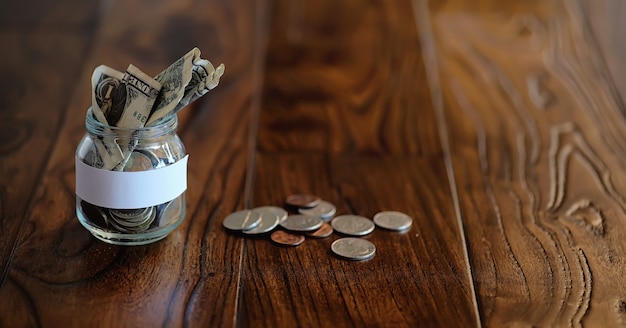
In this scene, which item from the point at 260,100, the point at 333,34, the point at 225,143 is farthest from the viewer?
the point at 333,34

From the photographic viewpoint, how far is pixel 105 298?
936mm

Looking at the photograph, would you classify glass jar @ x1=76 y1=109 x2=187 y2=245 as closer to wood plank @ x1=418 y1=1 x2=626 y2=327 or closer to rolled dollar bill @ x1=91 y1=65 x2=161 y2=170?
rolled dollar bill @ x1=91 y1=65 x2=161 y2=170

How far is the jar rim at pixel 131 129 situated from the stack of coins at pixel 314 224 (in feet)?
0.54

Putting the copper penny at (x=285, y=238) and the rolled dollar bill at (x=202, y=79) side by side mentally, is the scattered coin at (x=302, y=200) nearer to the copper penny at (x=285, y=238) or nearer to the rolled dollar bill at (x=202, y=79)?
the copper penny at (x=285, y=238)

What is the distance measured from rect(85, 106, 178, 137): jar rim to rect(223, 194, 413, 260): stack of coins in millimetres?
166

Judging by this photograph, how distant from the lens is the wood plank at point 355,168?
0.95 meters

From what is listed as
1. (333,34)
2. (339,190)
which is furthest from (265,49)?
(339,190)

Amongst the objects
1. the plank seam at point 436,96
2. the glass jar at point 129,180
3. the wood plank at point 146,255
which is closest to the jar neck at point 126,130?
the glass jar at point 129,180

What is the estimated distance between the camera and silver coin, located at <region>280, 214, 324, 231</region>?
1094 mm

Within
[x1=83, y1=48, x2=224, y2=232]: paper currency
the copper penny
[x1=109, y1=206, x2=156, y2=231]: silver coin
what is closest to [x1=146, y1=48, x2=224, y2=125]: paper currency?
[x1=83, y1=48, x2=224, y2=232]: paper currency

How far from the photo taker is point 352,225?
1.11 m

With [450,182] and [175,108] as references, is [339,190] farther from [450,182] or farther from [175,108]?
[175,108]

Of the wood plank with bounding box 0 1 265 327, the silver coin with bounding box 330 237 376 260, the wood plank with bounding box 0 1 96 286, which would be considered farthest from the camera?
the wood plank with bounding box 0 1 96 286

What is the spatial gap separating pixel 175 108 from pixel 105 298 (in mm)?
221
